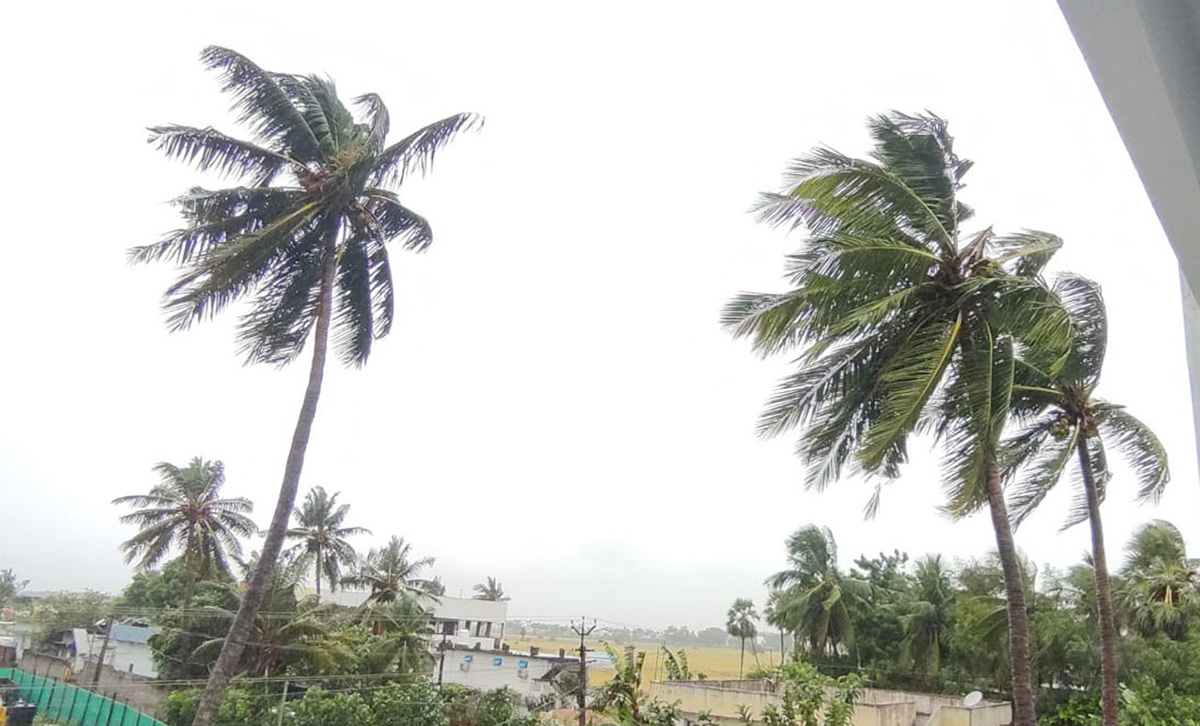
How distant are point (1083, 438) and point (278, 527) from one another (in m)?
9.87

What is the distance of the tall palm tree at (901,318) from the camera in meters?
6.65

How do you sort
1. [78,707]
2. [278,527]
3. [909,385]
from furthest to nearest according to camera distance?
[78,707] → [278,527] → [909,385]

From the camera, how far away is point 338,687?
59.0 feet

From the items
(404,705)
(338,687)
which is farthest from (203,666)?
(404,705)

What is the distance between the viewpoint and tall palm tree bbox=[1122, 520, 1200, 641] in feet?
57.1

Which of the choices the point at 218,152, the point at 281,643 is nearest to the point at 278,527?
the point at 218,152

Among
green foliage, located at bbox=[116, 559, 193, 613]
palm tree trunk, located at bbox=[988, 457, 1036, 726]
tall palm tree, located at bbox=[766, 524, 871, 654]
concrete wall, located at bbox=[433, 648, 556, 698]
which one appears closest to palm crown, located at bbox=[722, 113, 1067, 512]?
palm tree trunk, located at bbox=[988, 457, 1036, 726]

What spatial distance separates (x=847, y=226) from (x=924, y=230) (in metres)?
0.90

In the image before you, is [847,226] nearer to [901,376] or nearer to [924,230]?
[924,230]

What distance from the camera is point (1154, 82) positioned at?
3.67ft

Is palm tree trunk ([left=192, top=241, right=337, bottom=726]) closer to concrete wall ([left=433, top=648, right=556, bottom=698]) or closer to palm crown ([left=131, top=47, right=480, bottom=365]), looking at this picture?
palm crown ([left=131, top=47, right=480, bottom=365])

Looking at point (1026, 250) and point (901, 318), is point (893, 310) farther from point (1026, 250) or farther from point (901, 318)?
point (1026, 250)

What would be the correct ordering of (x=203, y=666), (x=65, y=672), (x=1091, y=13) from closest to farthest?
1. (x=1091, y=13)
2. (x=203, y=666)
3. (x=65, y=672)

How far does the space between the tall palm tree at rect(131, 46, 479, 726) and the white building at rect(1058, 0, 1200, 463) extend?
894 cm
